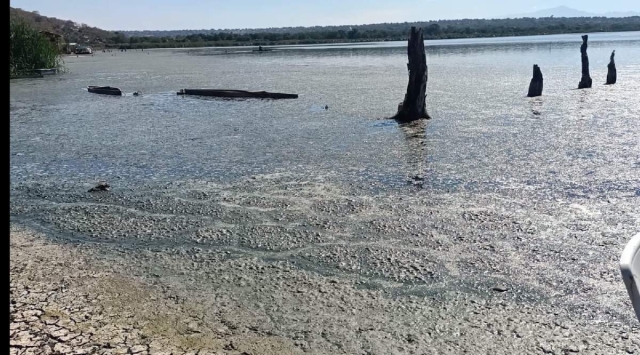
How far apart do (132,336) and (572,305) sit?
3.24m

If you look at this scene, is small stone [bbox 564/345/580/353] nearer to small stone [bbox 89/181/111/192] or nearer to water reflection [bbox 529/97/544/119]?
small stone [bbox 89/181/111/192]

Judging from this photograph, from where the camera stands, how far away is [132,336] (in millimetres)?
4062

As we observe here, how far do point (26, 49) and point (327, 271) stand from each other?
106 ft

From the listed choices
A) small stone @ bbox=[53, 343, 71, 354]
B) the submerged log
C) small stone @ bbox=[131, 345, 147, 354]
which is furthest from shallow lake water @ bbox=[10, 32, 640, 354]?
the submerged log

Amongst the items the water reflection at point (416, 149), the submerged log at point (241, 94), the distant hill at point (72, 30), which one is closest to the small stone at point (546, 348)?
the water reflection at point (416, 149)

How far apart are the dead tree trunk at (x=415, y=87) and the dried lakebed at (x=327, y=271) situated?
682cm

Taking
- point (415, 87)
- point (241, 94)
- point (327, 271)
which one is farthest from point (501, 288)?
point (241, 94)

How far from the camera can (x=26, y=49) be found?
32.0 m

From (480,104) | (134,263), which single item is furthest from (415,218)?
(480,104)

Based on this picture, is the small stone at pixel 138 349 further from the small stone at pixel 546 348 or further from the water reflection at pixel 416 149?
the water reflection at pixel 416 149

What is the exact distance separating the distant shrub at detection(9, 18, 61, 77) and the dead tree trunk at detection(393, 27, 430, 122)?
23.7 m

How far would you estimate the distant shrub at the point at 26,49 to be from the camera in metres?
31.1

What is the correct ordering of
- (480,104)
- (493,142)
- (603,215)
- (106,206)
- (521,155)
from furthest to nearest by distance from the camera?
(480,104)
(493,142)
(521,155)
(106,206)
(603,215)

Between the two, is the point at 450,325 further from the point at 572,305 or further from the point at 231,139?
the point at 231,139
